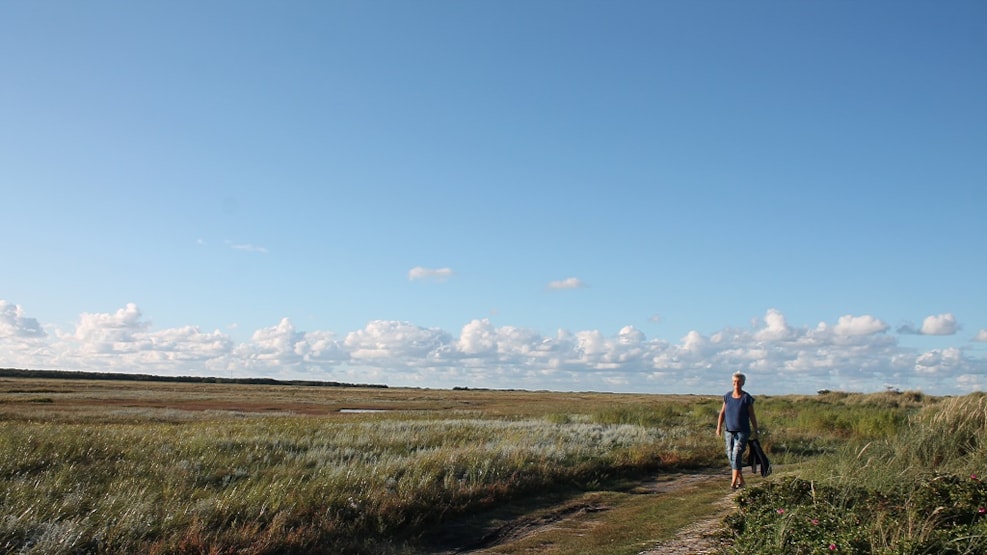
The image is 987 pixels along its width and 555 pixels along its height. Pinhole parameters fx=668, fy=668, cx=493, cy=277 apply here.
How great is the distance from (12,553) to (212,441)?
32.8 ft

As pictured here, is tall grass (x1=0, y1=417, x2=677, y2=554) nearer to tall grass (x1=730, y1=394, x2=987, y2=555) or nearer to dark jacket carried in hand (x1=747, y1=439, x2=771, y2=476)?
dark jacket carried in hand (x1=747, y1=439, x2=771, y2=476)

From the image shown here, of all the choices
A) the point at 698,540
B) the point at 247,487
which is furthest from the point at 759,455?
the point at 247,487

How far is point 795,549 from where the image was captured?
6.63 m

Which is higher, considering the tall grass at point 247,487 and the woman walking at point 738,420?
the woman walking at point 738,420

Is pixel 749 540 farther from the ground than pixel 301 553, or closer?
farther from the ground

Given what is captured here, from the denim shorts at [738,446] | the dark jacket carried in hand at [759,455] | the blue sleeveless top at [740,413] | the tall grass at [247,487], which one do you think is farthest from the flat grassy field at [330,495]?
the blue sleeveless top at [740,413]

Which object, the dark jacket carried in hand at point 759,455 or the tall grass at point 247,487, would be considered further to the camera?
the dark jacket carried in hand at point 759,455

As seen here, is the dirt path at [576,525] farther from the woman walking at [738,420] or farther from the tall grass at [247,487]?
the tall grass at [247,487]

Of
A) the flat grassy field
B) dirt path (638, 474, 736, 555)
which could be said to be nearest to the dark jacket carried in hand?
the flat grassy field

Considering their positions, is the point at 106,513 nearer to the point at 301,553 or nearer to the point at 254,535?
the point at 254,535

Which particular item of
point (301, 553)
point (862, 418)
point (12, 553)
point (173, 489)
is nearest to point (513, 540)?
point (301, 553)

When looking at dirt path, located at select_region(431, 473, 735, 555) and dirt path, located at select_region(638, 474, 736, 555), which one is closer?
dirt path, located at select_region(638, 474, 736, 555)

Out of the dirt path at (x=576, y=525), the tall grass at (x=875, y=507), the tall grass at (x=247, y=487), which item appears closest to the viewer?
the tall grass at (x=875, y=507)

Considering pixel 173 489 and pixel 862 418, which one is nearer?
pixel 173 489
